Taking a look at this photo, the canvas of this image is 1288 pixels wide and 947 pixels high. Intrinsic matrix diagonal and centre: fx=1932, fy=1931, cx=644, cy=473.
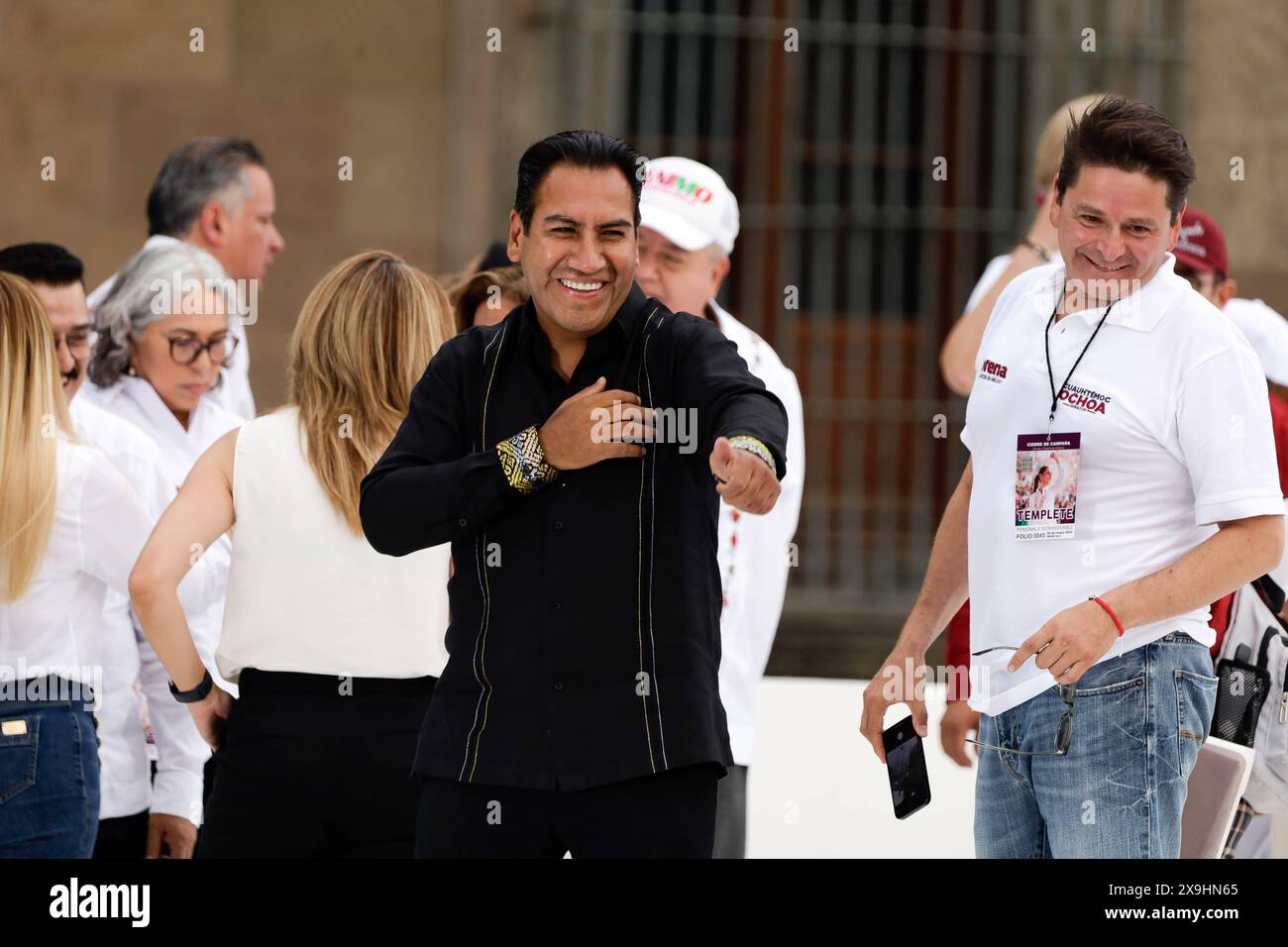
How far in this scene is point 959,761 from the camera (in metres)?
3.40

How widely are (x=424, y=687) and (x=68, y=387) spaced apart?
130cm

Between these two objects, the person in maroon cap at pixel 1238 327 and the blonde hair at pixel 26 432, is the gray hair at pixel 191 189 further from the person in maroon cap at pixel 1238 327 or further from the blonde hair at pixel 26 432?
the person in maroon cap at pixel 1238 327

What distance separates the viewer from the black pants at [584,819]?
2543 mm

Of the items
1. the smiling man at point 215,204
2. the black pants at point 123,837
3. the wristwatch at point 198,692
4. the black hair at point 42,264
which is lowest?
the black pants at point 123,837

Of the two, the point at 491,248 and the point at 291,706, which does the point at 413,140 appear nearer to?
the point at 491,248

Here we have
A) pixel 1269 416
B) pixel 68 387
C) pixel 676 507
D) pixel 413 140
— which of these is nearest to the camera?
pixel 676 507

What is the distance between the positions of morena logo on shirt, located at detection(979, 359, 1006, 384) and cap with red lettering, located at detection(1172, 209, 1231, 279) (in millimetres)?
1223

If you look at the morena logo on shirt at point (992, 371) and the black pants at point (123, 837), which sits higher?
the morena logo on shirt at point (992, 371)

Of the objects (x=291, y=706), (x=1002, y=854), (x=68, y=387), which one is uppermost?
(x=68, y=387)

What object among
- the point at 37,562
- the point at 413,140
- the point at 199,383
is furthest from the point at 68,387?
the point at 413,140

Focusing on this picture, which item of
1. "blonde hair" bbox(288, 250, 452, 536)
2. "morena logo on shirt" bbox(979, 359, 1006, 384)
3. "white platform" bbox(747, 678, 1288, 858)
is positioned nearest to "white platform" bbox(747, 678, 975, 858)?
"white platform" bbox(747, 678, 1288, 858)

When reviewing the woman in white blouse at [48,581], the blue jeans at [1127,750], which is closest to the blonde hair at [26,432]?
the woman in white blouse at [48,581]

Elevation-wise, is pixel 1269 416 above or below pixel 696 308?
below

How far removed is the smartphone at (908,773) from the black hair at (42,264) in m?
2.17
